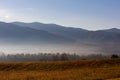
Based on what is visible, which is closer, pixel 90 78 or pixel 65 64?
pixel 90 78

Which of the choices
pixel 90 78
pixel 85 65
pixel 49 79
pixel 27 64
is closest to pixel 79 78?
pixel 90 78

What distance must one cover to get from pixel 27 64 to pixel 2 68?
5760mm

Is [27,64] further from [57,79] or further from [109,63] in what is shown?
[57,79]

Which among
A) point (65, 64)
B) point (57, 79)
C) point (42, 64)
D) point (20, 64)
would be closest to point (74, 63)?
point (65, 64)

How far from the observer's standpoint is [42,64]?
2564 inches

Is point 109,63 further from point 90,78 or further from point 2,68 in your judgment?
point 90,78

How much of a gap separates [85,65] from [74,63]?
3043mm

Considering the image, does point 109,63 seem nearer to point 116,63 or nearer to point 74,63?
point 116,63

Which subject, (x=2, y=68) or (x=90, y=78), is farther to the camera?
(x=2, y=68)

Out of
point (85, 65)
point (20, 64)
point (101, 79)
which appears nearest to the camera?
point (101, 79)

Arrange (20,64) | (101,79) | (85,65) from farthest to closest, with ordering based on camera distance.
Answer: (20,64) → (85,65) → (101,79)

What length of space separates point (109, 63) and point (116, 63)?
1.51 m

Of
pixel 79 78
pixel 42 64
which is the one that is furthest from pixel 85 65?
pixel 79 78

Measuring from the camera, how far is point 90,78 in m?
36.6
